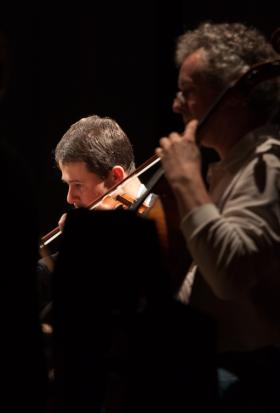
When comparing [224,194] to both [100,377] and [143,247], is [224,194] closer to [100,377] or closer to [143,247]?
[143,247]

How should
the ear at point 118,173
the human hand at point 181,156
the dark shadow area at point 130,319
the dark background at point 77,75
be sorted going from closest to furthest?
Result: the dark shadow area at point 130,319, the human hand at point 181,156, the ear at point 118,173, the dark background at point 77,75

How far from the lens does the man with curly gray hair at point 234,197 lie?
1.83 meters

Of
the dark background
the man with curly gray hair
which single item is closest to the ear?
the man with curly gray hair

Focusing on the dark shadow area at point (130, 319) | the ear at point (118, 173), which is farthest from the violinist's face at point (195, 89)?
the ear at point (118, 173)

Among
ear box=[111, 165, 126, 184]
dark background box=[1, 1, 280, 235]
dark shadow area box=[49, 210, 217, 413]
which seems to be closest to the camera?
dark shadow area box=[49, 210, 217, 413]

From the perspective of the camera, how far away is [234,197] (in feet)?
6.28

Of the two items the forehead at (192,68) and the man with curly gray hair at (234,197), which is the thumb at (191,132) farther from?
the forehead at (192,68)

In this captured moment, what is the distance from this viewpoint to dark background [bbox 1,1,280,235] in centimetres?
422

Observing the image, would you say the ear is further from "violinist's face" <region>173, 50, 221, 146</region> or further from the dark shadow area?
the dark shadow area

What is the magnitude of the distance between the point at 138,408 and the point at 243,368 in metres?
0.26

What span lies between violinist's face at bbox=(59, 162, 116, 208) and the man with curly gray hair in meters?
0.99

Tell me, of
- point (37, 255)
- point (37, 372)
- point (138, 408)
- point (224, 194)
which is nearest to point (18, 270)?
point (37, 255)

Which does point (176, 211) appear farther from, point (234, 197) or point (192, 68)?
point (192, 68)

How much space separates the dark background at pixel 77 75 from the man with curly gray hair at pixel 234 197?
2115 mm
